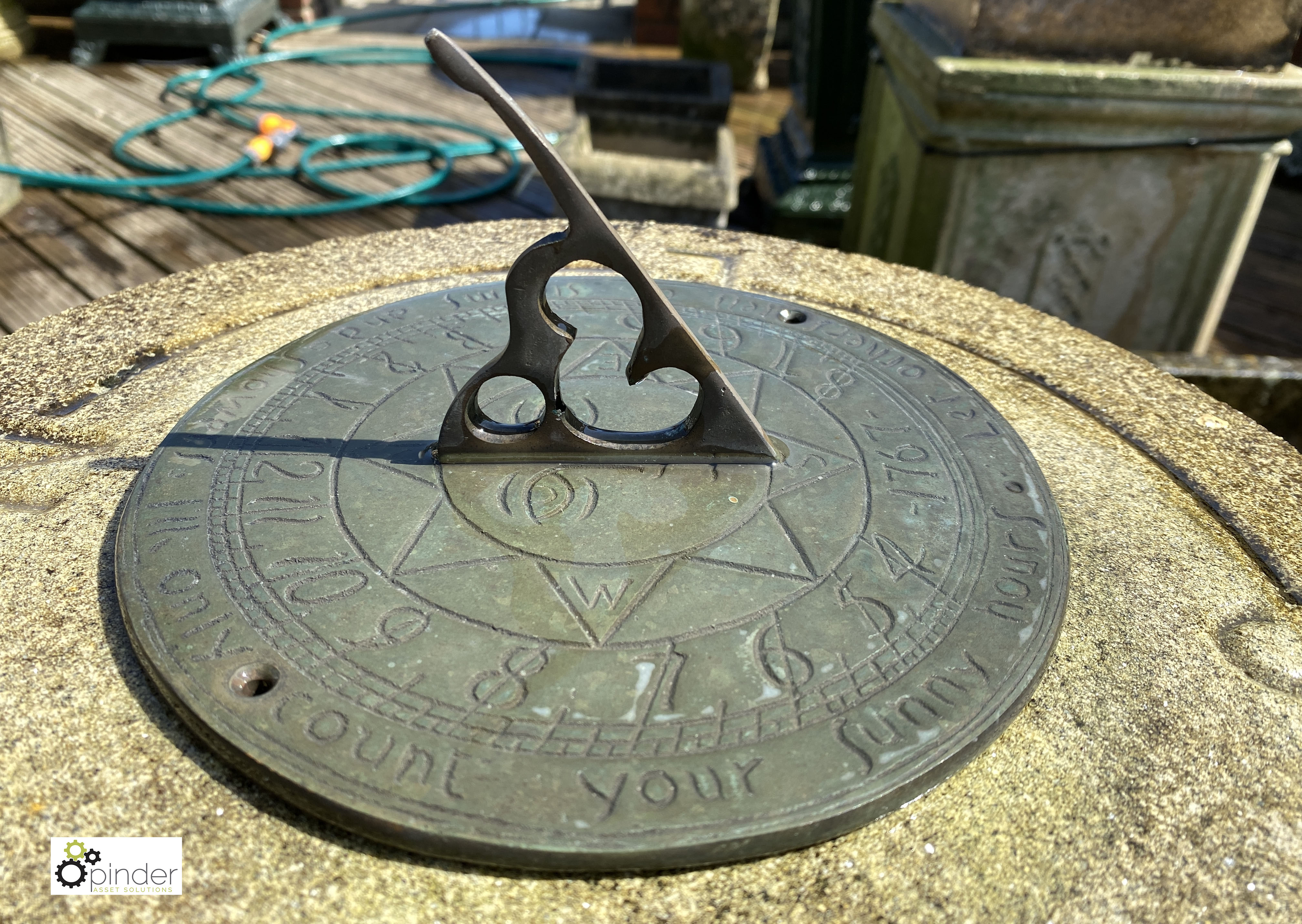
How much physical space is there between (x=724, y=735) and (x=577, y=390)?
805 millimetres

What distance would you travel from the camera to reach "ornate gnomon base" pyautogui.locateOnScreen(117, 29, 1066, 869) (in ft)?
3.60

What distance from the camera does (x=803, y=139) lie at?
470cm

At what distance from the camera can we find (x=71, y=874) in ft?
3.50

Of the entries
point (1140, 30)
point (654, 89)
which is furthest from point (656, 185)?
point (1140, 30)

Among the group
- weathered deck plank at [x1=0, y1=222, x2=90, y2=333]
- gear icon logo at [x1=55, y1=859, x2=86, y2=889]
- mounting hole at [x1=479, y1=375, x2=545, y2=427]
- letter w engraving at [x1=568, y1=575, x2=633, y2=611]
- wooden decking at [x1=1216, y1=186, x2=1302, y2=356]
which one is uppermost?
mounting hole at [x1=479, y1=375, x2=545, y2=427]

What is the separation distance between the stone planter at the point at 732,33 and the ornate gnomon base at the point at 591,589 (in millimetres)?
4785

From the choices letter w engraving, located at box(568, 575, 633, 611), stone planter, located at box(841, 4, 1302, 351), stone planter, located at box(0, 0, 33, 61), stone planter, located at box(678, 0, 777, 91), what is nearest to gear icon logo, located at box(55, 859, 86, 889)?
letter w engraving, located at box(568, 575, 633, 611)

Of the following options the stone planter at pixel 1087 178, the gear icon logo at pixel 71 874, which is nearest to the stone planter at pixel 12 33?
the stone planter at pixel 1087 178

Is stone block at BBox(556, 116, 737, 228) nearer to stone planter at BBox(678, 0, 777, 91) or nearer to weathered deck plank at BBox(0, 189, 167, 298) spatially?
weathered deck plank at BBox(0, 189, 167, 298)

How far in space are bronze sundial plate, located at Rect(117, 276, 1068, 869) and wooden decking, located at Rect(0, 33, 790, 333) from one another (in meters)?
2.39

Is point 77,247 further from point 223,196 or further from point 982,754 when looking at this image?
point 982,754

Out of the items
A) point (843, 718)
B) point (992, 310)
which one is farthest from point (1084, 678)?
point (992, 310)

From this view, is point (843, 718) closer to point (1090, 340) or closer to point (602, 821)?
point (602, 821)

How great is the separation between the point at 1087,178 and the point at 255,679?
105 inches
